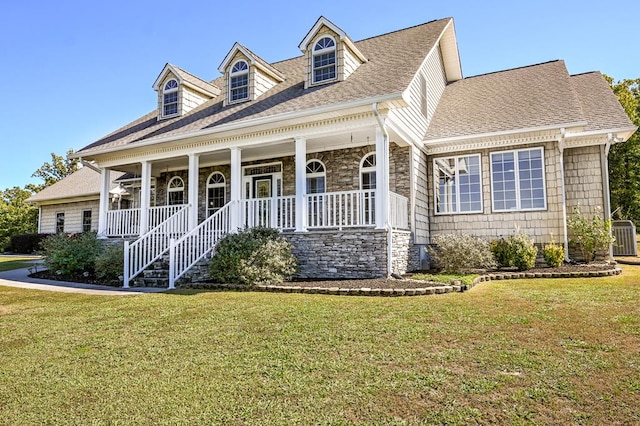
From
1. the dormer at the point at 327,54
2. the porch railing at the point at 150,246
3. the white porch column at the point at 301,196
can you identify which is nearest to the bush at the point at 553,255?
the white porch column at the point at 301,196

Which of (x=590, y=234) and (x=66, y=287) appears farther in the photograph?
(x=590, y=234)

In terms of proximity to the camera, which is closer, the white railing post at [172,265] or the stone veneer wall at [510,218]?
the white railing post at [172,265]

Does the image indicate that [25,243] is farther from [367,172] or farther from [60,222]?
[367,172]

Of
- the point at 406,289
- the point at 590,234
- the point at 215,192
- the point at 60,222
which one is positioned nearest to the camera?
the point at 406,289

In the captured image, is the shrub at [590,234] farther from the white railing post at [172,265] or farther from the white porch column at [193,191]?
the white porch column at [193,191]

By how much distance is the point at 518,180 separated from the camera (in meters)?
11.6

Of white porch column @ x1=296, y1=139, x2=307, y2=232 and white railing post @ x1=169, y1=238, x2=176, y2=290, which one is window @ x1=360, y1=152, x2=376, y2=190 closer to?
white porch column @ x1=296, y1=139, x2=307, y2=232

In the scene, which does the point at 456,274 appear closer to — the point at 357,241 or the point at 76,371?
the point at 357,241

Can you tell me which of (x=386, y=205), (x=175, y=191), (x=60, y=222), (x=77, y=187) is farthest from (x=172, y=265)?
(x=60, y=222)

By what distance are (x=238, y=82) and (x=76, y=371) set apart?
1109 cm

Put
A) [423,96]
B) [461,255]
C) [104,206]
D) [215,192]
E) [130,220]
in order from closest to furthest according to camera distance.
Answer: [461,255] → [423,96] → [130,220] → [104,206] → [215,192]

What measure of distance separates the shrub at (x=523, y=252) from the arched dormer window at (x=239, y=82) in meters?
8.76

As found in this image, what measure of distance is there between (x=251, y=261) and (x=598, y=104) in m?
11.1

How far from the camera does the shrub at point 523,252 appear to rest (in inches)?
403
